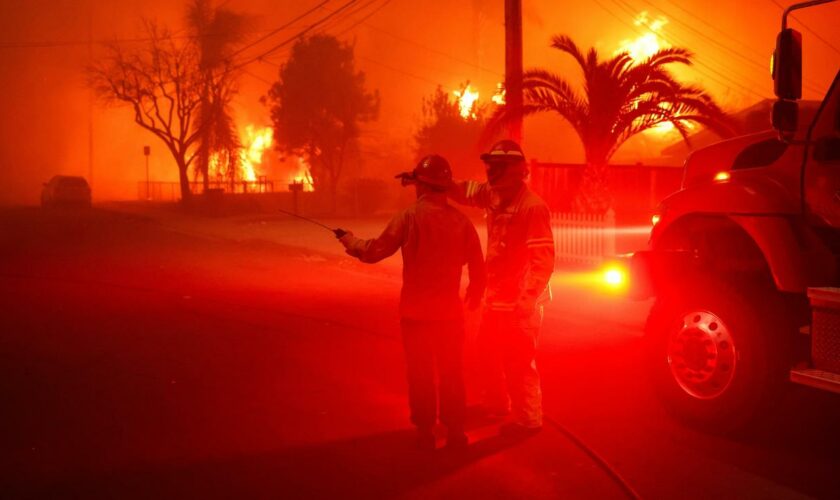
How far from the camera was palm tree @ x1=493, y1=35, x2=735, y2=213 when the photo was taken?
53.7 ft

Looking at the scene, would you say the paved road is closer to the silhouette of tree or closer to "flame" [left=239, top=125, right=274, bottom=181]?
the silhouette of tree

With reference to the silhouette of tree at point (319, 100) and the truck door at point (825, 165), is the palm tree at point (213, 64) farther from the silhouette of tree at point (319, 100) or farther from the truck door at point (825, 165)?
the truck door at point (825, 165)

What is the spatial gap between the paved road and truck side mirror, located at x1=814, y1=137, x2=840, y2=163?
1858mm

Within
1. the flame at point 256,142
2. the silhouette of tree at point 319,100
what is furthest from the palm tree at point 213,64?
the flame at point 256,142

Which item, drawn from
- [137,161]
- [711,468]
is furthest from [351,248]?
[137,161]

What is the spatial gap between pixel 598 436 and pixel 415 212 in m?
1.96

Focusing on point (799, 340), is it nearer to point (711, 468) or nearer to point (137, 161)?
point (711, 468)

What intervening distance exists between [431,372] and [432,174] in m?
1.27

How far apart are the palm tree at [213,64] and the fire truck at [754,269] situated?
3483 centimetres

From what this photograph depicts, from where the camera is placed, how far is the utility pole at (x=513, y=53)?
13.3 metres

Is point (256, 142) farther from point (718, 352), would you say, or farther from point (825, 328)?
point (825, 328)

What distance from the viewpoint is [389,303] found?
11430mm

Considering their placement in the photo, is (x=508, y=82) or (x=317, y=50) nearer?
(x=508, y=82)

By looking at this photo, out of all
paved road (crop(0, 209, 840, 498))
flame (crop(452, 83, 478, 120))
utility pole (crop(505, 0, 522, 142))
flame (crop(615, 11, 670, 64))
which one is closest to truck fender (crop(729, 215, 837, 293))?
paved road (crop(0, 209, 840, 498))
